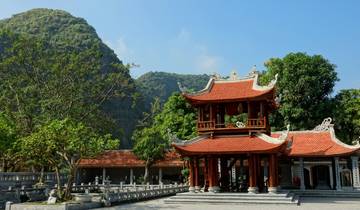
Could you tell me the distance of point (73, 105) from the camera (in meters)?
36.6

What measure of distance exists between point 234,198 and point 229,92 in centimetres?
627

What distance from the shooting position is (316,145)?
2561cm

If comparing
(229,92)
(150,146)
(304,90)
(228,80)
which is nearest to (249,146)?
(229,92)

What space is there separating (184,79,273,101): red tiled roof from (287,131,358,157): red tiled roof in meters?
5.42

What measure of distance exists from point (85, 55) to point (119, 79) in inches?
158

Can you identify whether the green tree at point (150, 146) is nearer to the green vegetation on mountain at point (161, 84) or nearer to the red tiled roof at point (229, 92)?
the red tiled roof at point (229, 92)

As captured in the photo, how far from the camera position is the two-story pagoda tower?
20.2 metres

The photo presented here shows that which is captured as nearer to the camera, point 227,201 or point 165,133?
point 227,201

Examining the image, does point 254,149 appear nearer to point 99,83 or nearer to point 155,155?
point 155,155

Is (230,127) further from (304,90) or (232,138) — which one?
(304,90)

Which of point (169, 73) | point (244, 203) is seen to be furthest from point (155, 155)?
point (169, 73)

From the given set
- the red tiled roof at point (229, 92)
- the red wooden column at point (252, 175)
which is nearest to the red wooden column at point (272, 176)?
the red wooden column at point (252, 175)

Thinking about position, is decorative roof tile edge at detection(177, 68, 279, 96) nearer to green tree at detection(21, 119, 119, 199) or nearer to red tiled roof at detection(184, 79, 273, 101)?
red tiled roof at detection(184, 79, 273, 101)

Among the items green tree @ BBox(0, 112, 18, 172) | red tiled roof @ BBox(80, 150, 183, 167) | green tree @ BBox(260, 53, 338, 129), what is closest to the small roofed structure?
red tiled roof @ BBox(80, 150, 183, 167)
